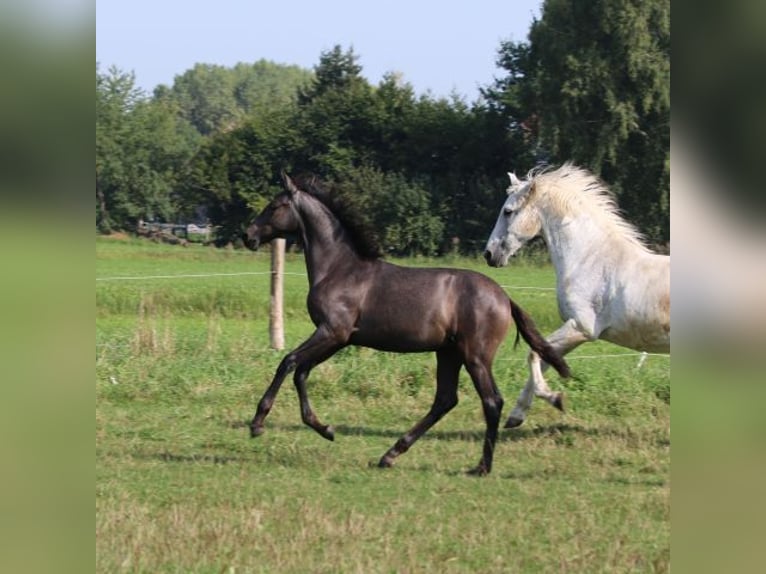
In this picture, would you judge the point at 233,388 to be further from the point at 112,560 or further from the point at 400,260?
the point at 400,260

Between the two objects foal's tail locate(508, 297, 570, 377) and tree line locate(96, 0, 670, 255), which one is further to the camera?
tree line locate(96, 0, 670, 255)

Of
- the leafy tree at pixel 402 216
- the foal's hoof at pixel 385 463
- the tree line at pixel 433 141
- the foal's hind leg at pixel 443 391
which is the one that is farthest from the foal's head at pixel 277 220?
the leafy tree at pixel 402 216

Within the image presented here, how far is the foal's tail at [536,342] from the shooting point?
7277 millimetres

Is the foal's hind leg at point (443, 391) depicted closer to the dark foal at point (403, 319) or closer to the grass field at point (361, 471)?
the dark foal at point (403, 319)

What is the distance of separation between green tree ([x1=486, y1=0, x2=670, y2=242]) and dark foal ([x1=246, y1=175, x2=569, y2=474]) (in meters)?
29.8

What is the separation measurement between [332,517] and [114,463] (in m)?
2.18

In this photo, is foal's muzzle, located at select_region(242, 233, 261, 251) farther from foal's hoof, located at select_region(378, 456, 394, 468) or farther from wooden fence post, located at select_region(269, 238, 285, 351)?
wooden fence post, located at select_region(269, 238, 285, 351)

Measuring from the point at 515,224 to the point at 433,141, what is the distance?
3292 cm

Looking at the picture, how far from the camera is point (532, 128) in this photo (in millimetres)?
42438

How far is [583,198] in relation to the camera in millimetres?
8711

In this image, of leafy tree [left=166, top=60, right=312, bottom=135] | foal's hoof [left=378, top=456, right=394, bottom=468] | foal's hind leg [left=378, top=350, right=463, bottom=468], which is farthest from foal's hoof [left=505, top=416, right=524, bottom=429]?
leafy tree [left=166, top=60, right=312, bottom=135]

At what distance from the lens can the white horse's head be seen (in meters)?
8.91

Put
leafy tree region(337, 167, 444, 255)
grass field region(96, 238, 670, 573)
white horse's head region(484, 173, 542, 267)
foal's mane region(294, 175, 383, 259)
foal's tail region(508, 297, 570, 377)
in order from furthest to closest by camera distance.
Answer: leafy tree region(337, 167, 444, 255)
white horse's head region(484, 173, 542, 267)
foal's mane region(294, 175, 383, 259)
foal's tail region(508, 297, 570, 377)
grass field region(96, 238, 670, 573)

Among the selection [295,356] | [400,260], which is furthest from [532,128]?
[295,356]
